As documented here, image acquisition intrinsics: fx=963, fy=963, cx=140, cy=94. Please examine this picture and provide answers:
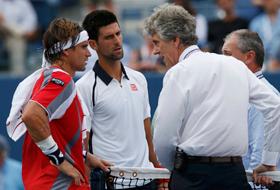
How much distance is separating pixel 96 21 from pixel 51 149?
154 centimetres

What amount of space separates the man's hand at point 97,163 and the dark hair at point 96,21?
38.2 inches

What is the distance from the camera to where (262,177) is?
611 cm

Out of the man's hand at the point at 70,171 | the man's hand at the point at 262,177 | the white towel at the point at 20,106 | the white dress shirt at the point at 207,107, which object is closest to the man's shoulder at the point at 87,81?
the white towel at the point at 20,106

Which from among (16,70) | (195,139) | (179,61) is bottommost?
(16,70)

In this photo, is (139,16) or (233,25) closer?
(233,25)

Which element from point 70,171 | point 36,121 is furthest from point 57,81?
point 70,171

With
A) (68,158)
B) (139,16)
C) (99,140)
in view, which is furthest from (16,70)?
(68,158)

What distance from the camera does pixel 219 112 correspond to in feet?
18.8

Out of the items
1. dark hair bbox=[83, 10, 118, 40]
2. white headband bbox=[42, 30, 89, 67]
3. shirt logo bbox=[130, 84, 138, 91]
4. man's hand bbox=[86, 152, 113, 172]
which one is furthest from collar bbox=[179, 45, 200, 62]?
dark hair bbox=[83, 10, 118, 40]

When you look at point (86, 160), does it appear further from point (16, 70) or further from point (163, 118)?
point (16, 70)

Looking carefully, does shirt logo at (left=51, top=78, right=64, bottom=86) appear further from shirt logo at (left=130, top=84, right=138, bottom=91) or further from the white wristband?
shirt logo at (left=130, top=84, right=138, bottom=91)

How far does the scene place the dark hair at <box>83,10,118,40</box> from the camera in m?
7.05

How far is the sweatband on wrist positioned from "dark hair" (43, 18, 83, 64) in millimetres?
608

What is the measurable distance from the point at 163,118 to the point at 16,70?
6767mm
